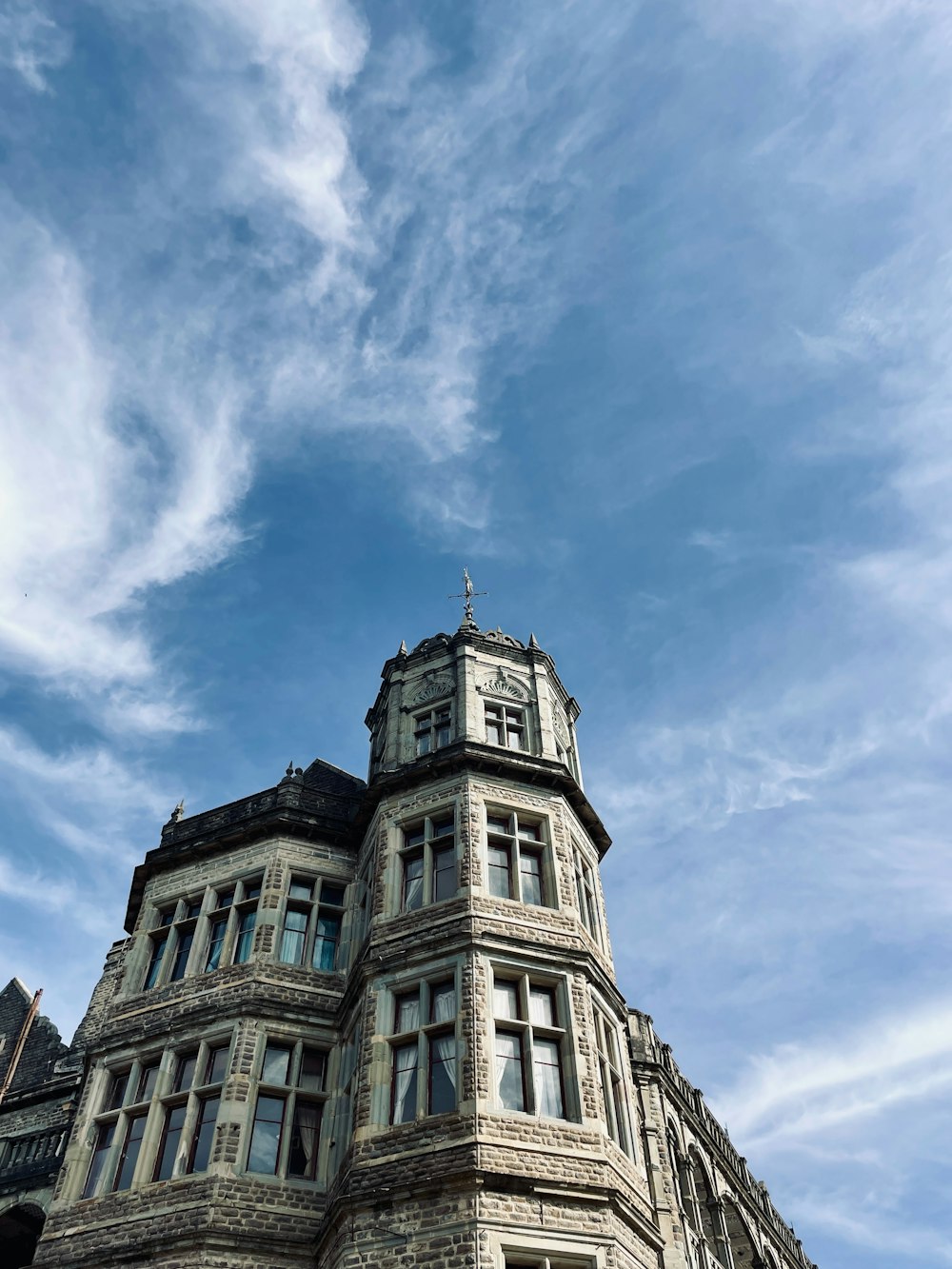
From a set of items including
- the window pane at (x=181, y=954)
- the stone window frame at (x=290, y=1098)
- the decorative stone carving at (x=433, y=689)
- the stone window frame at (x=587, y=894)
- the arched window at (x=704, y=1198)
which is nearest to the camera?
the stone window frame at (x=290, y=1098)

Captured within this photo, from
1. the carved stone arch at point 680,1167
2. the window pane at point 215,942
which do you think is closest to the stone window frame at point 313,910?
the window pane at point 215,942

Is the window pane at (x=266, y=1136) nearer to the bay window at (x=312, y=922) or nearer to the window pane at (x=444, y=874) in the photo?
the bay window at (x=312, y=922)

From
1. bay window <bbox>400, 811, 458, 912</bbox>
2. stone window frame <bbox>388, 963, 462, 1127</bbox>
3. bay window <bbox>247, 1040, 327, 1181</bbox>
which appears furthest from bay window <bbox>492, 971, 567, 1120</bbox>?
bay window <bbox>247, 1040, 327, 1181</bbox>

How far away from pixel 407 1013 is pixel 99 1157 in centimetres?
652

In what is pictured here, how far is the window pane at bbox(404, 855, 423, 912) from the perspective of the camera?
1984 cm

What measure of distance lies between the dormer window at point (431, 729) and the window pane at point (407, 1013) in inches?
235

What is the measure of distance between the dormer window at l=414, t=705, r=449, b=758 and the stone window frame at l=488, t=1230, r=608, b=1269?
1035 centimetres

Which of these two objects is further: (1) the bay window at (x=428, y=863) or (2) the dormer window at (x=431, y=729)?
(2) the dormer window at (x=431, y=729)

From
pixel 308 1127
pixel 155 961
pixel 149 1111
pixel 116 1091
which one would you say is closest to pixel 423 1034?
pixel 308 1127

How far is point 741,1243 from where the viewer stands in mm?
30641

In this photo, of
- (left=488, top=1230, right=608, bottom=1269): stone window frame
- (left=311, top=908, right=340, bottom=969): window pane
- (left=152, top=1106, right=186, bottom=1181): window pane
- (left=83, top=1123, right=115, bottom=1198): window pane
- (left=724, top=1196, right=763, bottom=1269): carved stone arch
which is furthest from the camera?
(left=724, top=1196, right=763, bottom=1269): carved stone arch

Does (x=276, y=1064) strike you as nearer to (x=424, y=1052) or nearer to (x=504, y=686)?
(x=424, y=1052)

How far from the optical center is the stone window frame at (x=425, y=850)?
19.7 metres

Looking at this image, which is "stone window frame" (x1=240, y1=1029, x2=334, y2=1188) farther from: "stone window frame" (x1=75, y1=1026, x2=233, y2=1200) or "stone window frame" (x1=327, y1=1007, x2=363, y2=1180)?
"stone window frame" (x1=75, y1=1026, x2=233, y2=1200)
